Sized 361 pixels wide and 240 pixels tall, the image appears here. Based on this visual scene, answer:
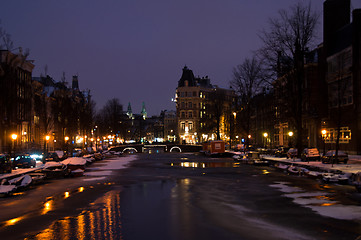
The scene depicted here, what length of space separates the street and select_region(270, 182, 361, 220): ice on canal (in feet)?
0.11

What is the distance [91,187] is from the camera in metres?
25.4

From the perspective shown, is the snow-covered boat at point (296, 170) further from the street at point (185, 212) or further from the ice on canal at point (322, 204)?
the ice on canal at point (322, 204)

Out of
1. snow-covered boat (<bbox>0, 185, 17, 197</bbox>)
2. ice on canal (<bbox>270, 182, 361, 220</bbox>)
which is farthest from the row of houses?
ice on canal (<bbox>270, 182, 361, 220</bbox>)

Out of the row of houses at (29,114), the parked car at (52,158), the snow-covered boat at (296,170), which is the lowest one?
the snow-covered boat at (296,170)

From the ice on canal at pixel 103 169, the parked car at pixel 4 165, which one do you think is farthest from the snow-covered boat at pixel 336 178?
the parked car at pixel 4 165

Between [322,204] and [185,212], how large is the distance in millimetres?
6022

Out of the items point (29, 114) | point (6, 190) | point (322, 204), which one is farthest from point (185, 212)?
point (29, 114)

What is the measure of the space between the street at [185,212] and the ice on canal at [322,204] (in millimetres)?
33

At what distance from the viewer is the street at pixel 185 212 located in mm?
12492

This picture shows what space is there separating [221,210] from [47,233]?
6778mm

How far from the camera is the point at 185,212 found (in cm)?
1593

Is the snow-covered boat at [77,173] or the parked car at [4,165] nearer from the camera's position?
the parked car at [4,165]

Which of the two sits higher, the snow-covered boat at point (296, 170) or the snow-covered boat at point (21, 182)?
the snow-covered boat at point (21, 182)

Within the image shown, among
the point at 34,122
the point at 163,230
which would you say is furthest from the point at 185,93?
the point at 163,230
